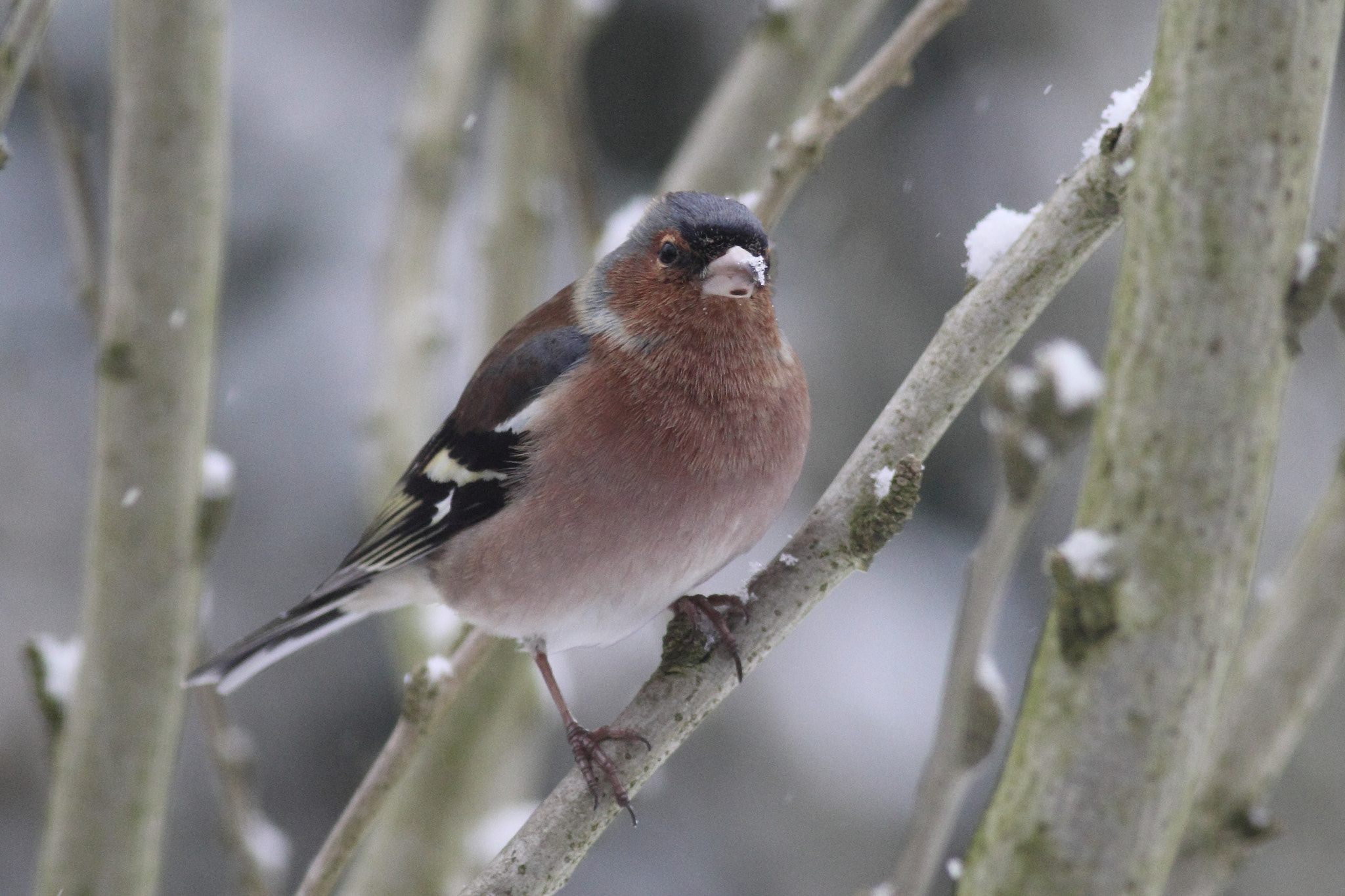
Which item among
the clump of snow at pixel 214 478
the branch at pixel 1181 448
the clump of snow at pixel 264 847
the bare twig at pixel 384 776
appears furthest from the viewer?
the clump of snow at pixel 264 847

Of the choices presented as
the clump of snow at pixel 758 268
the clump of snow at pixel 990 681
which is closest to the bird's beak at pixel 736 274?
the clump of snow at pixel 758 268

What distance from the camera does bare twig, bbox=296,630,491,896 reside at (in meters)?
2.05

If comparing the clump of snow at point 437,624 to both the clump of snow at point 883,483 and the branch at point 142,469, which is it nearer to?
the branch at point 142,469

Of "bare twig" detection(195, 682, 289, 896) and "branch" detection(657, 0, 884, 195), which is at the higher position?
"branch" detection(657, 0, 884, 195)

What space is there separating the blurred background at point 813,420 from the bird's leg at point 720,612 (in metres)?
3.32

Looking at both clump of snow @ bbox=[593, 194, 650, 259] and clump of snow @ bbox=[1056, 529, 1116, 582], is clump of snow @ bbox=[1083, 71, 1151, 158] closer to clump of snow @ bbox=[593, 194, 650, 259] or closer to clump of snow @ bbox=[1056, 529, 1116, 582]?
clump of snow @ bbox=[1056, 529, 1116, 582]

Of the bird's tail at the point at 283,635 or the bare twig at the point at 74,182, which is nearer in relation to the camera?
the bare twig at the point at 74,182

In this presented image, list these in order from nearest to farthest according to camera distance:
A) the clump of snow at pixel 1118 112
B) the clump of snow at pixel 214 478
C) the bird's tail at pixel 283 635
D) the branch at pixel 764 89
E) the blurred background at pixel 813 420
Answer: the clump of snow at pixel 1118 112, the clump of snow at pixel 214 478, the bird's tail at pixel 283 635, the branch at pixel 764 89, the blurred background at pixel 813 420

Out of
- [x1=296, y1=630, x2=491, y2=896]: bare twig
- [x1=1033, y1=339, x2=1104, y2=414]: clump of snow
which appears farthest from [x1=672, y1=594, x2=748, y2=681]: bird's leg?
[x1=1033, y1=339, x2=1104, y2=414]: clump of snow

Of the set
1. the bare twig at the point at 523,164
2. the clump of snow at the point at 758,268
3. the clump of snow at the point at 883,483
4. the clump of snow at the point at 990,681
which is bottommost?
the clump of snow at the point at 990,681

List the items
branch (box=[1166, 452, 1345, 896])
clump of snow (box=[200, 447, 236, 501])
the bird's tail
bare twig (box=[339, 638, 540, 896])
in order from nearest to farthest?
branch (box=[1166, 452, 1345, 896]) < clump of snow (box=[200, 447, 236, 501]) < the bird's tail < bare twig (box=[339, 638, 540, 896])

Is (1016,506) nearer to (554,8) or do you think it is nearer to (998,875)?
(998,875)

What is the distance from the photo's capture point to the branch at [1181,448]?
121 cm

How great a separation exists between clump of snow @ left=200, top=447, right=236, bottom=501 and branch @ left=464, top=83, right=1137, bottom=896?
112cm
